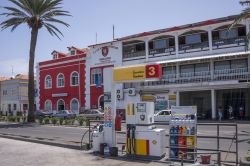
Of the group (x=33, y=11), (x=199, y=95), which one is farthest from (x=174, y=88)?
(x=33, y=11)

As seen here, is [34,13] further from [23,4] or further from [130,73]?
[130,73]


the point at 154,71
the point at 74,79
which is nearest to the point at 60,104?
the point at 74,79

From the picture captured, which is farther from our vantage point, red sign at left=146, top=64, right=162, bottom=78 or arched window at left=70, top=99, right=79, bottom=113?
arched window at left=70, top=99, right=79, bottom=113

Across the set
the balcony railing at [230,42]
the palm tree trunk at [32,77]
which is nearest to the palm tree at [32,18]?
the palm tree trunk at [32,77]

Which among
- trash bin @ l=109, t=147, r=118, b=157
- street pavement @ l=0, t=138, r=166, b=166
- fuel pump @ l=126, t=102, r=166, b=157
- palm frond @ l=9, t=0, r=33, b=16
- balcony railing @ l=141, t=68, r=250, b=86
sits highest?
palm frond @ l=9, t=0, r=33, b=16

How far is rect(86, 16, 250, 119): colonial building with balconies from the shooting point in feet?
124

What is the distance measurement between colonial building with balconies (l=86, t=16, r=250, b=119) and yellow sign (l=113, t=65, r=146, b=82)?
81.7ft

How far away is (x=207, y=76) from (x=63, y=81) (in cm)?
2406

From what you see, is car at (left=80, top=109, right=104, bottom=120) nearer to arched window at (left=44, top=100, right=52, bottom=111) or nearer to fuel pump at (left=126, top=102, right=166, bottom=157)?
arched window at (left=44, top=100, right=52, bottom=111)

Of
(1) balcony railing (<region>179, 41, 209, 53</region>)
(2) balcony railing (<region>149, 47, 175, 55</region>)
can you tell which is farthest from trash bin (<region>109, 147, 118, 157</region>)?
(2) balcony railing (<region>149, 47, 175, 55</region>)

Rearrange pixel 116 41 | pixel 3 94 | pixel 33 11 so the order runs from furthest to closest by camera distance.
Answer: pixel 3 94 → pixel 116 41 → pixel 33 11

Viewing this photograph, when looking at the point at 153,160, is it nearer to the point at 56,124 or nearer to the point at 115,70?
the point at 115,70

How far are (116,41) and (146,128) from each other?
3570cm

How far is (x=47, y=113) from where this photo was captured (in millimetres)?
53812
